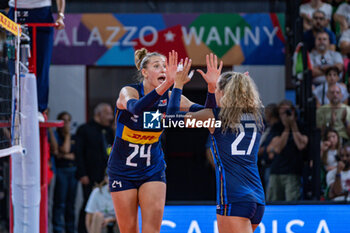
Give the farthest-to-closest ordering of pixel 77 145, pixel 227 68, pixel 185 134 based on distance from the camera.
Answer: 1. pixel 185 134
2. pixel 227 68
3. pixel 77 145

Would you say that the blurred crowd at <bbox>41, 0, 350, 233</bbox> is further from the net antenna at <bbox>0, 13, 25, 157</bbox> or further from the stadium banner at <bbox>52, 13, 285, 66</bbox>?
the net antenna at <bbox>0, 13, 25, 157</bbox>

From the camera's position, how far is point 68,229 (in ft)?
24.8

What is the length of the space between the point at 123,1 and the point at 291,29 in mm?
3167

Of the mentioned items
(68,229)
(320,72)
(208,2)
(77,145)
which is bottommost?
(68,229)

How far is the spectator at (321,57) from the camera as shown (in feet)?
25.6

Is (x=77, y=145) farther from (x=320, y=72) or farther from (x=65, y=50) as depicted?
(x=320, y=72)

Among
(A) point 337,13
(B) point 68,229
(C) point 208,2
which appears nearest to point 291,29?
(A) point 337,13

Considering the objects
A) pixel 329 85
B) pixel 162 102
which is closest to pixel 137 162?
pixel 162 102

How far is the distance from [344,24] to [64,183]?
4.81 m

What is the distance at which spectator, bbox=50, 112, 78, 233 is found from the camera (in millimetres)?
7461

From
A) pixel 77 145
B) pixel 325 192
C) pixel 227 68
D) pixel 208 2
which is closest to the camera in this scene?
pixel 325 192

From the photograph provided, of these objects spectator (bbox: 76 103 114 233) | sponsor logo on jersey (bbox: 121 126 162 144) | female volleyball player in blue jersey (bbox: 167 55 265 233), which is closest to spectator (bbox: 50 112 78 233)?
spectator (bbox: 76 103 114 233)

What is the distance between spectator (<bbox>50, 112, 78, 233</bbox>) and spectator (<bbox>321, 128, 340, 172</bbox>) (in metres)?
3.42

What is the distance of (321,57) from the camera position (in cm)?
796
